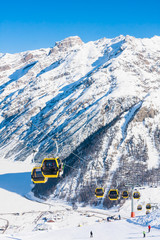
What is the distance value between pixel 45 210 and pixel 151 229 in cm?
7886

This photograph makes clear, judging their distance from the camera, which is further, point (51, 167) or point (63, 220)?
point (63, 220)

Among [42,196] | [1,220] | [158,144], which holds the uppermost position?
[158,144]

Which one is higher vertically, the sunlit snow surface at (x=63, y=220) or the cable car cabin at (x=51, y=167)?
the cable car cabin at (x=51, y=167)

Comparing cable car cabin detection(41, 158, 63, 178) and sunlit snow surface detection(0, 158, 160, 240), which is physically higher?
cable car cabin detection(41, 158, 63, 178)

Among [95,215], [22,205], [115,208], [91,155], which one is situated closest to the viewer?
[95,215]

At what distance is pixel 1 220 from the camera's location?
436 ft

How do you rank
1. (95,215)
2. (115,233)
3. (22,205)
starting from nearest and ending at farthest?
(115,233)
(95,215)
(22,205)

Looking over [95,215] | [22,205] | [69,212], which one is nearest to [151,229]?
[95,215]

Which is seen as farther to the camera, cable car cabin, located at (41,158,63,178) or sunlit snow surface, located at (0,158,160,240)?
sunlit snow surface, located at (0,158,160,240)

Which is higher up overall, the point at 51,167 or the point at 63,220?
the point at 51,167

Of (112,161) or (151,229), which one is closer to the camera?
(151,229)

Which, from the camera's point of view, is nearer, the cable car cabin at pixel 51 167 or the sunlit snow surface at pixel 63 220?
the cable car cabin at pixel 51 167

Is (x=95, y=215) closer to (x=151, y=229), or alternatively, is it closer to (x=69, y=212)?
(x=69, y=212)

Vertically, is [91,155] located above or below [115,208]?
above
